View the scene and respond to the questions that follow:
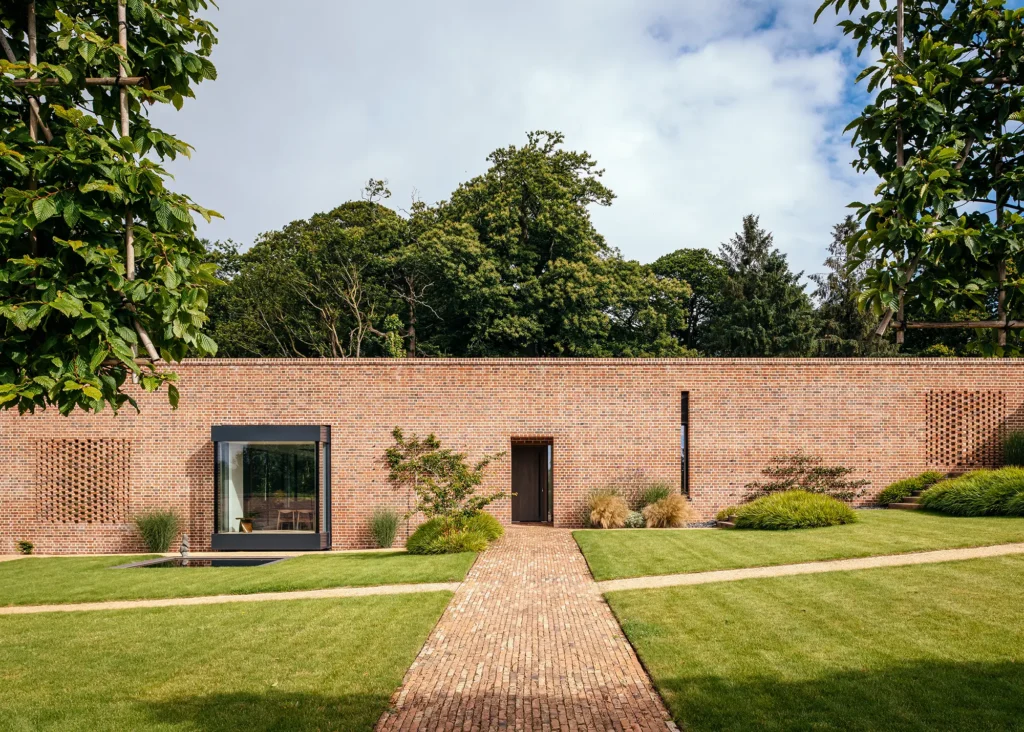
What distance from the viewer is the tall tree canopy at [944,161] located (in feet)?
10.7

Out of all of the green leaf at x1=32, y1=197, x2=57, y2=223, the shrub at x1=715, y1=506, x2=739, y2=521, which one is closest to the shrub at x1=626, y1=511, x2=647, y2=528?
the shrub at x1=715, y1=506, x2=739, y2=521

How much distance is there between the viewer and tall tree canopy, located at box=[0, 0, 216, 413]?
381cm

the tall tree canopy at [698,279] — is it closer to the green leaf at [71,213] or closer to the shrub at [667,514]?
the shrub at [667,514]

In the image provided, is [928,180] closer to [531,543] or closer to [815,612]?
[815,612]

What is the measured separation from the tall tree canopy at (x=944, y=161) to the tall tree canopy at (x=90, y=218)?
3563mm

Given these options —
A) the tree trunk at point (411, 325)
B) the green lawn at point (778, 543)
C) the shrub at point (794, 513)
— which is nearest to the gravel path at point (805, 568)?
the green lawn at point (778, 543)

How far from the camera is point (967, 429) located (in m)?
17.8

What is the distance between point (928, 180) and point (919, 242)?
29 centimetres

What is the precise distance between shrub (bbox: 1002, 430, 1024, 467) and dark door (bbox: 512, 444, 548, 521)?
448 inches

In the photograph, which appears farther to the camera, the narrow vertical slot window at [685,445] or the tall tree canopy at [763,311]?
the tall tree canopy at [763,311]

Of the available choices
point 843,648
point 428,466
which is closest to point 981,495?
point 843,648

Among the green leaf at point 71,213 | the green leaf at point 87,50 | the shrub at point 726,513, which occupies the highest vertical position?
the green leaf at point 87,50

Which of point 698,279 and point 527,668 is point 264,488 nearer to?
point 527,668

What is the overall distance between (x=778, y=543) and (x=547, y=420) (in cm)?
652
